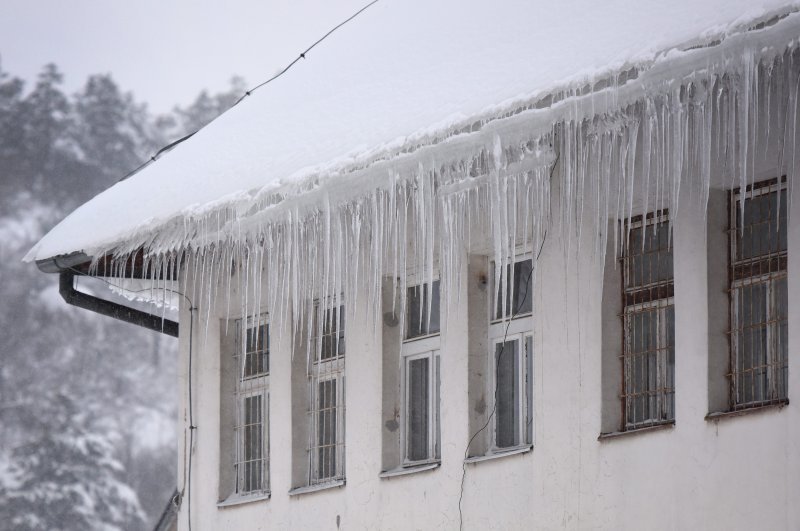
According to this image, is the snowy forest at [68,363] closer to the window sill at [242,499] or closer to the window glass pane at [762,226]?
the window sill at [242,499]

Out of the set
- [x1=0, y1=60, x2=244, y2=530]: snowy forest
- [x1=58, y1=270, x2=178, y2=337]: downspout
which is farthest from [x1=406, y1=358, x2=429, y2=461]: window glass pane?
[x1=0, y1=60, x2=244, y2=530]: snowy forest

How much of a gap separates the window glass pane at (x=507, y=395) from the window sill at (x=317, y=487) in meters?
1.65

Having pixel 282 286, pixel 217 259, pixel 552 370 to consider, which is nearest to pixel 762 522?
pixel 552 370

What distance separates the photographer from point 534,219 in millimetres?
11453

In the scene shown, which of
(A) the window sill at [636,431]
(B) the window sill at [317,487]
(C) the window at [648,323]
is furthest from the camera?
(B) the window sill at [317,487]

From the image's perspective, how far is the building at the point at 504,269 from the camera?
9.56 metres

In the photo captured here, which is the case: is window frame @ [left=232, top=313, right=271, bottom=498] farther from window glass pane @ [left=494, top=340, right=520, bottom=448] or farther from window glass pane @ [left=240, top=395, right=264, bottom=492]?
window glass pane @ [left=494, top=340, right=520, bottom=448]

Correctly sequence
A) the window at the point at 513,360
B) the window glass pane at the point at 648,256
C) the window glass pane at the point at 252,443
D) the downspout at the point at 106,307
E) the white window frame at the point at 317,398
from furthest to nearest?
the downspout at the point at 106,307 → the window glass pane at the point at 252,443 → the white window frame at the point at 317,398 → the window at the point at 513,360 → the window glass pane at the point at 648,256

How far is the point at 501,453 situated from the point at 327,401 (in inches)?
105

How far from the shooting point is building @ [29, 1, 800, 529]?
31.4 feet

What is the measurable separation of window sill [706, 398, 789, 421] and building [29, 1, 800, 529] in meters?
0.04

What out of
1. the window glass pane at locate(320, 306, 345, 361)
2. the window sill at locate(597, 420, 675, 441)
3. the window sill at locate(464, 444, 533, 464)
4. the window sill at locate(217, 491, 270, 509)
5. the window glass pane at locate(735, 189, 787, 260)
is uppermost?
the window glass pane at locate(320, 306, 345, 361)

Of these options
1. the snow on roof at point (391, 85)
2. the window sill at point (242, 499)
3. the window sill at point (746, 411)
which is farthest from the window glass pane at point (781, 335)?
the window sill at point (242, 499)

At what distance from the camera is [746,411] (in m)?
9.70
